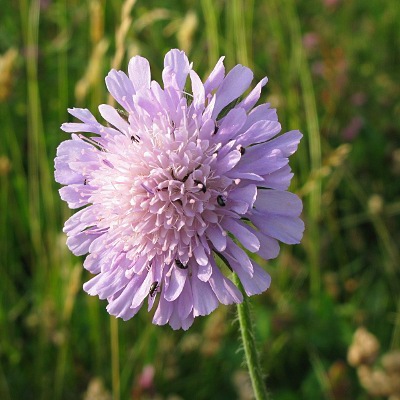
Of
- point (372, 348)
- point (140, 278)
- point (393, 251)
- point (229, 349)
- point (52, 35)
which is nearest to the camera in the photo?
point (140, 278)

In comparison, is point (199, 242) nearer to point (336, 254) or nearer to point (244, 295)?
point (244, 295)

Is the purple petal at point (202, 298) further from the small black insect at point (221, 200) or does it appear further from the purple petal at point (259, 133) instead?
the purple petal at point (259, 133)

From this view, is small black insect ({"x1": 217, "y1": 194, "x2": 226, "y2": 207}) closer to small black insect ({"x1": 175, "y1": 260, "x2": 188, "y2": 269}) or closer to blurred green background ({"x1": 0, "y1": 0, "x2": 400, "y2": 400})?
small black insect ({"x1": 175, "y1": 260, "x2": 188, "y2": 269})

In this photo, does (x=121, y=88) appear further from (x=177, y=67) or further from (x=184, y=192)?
(x=184, y=192)

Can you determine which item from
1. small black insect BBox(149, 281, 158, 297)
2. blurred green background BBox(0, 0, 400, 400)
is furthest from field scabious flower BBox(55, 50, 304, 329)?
blurred green background BBox(0, 0, 400, 400)

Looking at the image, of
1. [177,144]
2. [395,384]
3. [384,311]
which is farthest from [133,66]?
[384,311]
